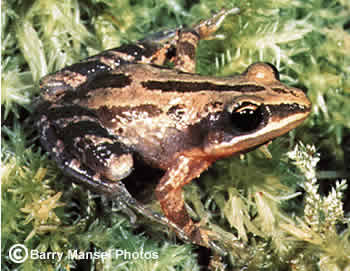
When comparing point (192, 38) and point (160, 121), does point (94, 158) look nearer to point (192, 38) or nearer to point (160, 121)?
point (160, 121)

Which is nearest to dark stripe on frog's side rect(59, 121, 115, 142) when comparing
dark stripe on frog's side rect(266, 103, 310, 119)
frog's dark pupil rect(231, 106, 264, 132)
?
frog's dark pupil rect(231, 106, 264, 132)

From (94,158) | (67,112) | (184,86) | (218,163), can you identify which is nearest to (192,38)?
(184,86)

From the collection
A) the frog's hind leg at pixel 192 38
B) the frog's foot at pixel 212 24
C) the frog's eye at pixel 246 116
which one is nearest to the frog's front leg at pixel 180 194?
the frog's eye at pixel 246 116

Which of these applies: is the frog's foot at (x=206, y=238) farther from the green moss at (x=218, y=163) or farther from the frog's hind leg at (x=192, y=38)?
the frog's hind leg at (x=192, y=38)

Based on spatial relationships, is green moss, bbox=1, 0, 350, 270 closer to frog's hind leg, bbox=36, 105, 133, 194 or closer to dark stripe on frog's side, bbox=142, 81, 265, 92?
frog's hind leg, bbox=36, 105, 133, 194

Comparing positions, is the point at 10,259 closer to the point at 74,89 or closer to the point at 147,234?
the point at 147,234
